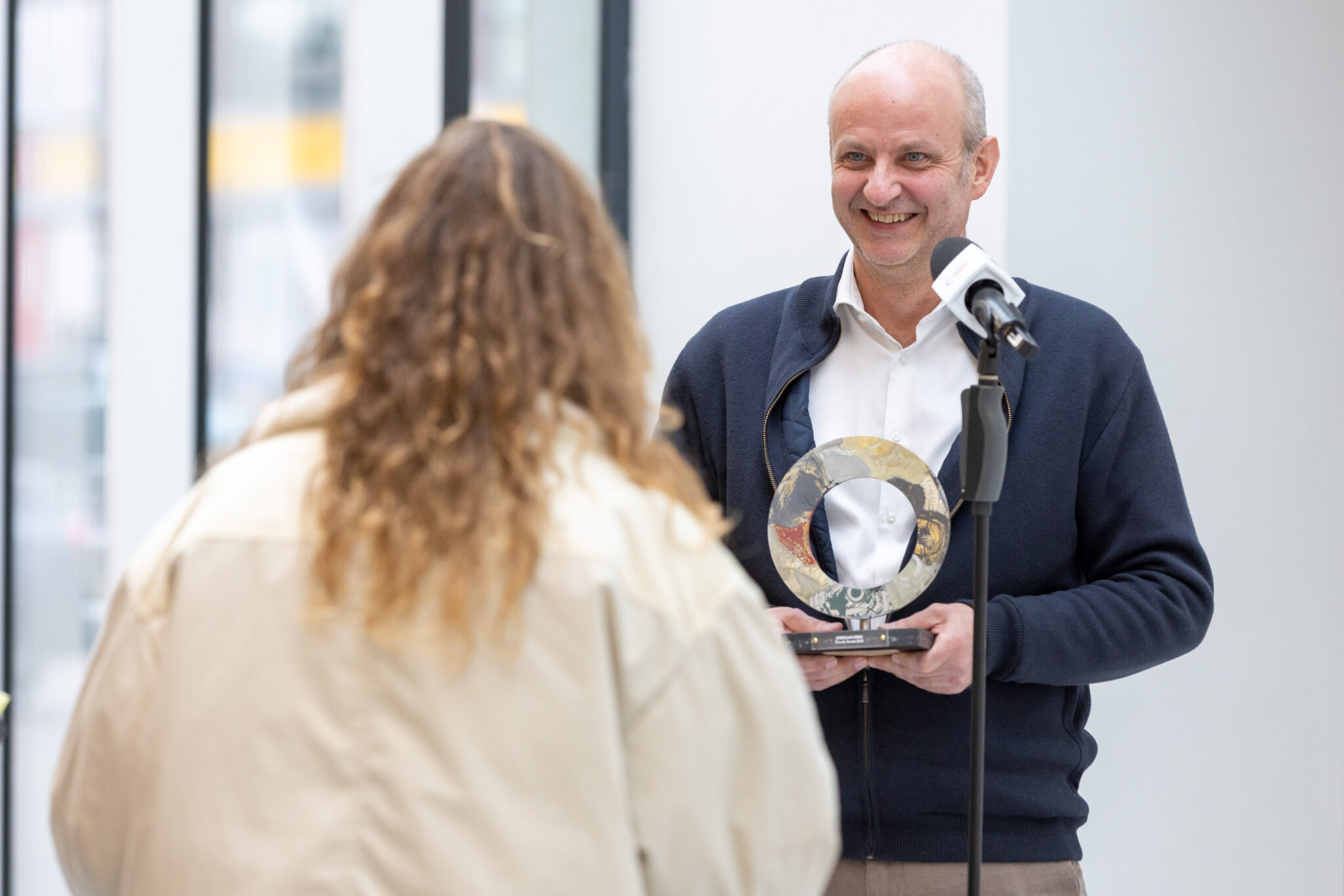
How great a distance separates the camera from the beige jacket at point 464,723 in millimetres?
1105

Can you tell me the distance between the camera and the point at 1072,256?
9.68 ft

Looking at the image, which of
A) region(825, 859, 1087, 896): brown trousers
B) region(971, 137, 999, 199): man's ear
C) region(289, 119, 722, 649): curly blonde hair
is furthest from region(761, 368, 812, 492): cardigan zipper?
region(289, 119, 722, 649): curly blonde hair

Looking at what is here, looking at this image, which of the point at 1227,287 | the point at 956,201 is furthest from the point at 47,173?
the point at 1227,287

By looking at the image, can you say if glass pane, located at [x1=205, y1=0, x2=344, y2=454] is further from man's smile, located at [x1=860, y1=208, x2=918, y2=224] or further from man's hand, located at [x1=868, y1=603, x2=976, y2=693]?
man's hand, located at [x1=868, y1=603, x2=976, y2=693]

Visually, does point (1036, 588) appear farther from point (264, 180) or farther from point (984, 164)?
point (264, 180)

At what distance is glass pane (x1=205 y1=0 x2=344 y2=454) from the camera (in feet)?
9.66

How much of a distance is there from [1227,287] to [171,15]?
2.40 meters

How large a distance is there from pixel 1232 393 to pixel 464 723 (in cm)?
246


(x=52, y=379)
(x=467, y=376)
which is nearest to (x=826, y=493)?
(x=467, y=376)

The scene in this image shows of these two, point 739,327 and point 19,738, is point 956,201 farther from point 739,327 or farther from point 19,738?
point 19,738

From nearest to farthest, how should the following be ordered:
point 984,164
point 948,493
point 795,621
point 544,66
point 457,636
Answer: point 457,636 → point 795,621 → point 948,493 → point 984,164 → point 544,66

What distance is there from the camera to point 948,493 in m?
1.98

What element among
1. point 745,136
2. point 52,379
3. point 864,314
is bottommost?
point 52,379

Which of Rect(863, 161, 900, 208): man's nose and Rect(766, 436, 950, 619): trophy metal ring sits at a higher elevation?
Rect(863, 161, 900, 208): man's nose
